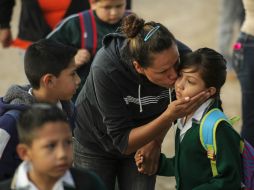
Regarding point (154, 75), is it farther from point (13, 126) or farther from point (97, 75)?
point (13, 126)

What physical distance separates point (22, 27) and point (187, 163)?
254cm

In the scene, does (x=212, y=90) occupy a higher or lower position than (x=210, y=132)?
higher

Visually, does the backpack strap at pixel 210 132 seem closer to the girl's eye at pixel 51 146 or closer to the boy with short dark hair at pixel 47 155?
the boy with short dark hair at pixel 47 155

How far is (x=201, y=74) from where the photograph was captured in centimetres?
359

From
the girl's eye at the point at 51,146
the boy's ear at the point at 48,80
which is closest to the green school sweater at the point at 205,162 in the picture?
the boy's ear at the point at 48,80

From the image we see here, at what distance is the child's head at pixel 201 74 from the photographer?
3590mm

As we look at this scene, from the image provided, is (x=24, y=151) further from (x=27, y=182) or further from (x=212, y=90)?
(x=212, y=90)

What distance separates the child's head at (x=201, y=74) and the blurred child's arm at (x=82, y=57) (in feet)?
Answer: 4.48

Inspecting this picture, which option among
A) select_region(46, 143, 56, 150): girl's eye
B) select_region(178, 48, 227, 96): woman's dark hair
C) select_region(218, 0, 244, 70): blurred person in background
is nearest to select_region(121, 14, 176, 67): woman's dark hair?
select_region(178, 48, 227, 96): woman's dark hair

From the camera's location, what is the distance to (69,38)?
505cm

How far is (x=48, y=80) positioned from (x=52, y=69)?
63mm

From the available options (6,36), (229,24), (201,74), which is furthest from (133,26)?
(229,24)

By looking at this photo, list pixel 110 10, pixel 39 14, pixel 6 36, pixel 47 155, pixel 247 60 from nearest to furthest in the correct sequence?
pixel 47 155 → pixel 247 60 → pixel 110 10 → pixel 39 14 → pixel 6 36

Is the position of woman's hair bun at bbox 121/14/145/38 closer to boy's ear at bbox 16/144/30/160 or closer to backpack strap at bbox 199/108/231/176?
backpack strap at bbox 199/108/231/176
